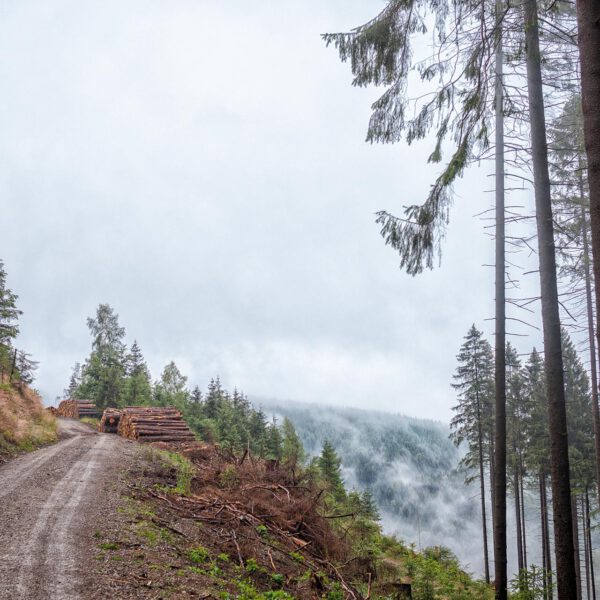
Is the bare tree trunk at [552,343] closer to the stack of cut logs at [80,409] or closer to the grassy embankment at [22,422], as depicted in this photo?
the grassy embankment at [22,422]

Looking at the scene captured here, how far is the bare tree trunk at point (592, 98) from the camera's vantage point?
3.75 meters

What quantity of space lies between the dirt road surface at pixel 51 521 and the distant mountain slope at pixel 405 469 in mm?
43415

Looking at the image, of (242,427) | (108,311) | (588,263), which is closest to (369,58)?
(588,263)

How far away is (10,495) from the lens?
25.6ft

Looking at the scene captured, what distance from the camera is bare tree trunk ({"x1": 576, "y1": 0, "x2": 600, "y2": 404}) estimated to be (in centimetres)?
375

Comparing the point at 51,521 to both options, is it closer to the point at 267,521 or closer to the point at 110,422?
the point at 267,521

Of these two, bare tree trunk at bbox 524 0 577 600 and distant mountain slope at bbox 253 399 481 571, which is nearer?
bare tree trunk at bbox 524 0 577 600

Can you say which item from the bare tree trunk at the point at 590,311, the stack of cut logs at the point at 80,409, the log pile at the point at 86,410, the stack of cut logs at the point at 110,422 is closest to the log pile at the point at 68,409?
the stack of cut logs at the point at 80,409

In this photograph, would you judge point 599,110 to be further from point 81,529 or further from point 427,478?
point 427,478

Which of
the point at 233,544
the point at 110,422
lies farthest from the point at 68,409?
the point at 233,544

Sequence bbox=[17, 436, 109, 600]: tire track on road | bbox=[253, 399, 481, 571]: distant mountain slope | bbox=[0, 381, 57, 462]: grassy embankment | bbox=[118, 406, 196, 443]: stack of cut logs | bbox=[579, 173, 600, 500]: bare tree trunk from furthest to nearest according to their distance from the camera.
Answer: bbox=[253, 399, 481, 571]: distant mountain slope < bbox=[118, 406, 196, 443]: stack of cut logs < bbox=[579, 173, 600, 500]: bare tree trunk < bbox=[0, 381, 57, 462]: grassy embankment < bbox=[17, 436, 109, 600]: tire track on road

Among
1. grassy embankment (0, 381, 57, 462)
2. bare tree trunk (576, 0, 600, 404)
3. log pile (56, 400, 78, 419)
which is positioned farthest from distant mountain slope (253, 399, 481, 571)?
bare tree trunk (576, 0, 600, 404)

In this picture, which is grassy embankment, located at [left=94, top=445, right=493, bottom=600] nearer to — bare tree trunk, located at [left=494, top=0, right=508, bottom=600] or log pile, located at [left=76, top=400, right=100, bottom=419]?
bare tree trunk, located at [left=494, top=0, right=508, bottom=600]

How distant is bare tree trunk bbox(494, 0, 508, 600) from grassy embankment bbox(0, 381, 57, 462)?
→ 42.7ft
